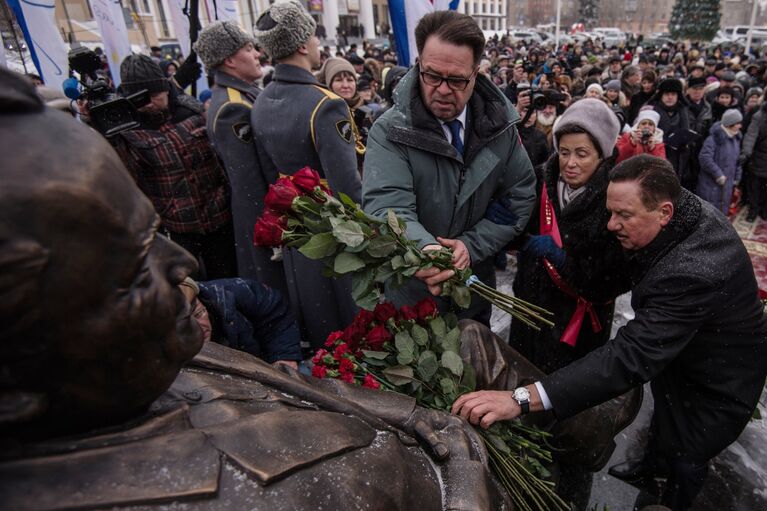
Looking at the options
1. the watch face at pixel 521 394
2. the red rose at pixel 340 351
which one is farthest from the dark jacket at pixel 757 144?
the red rose at pixel 340 351

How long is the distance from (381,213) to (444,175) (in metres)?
0.36

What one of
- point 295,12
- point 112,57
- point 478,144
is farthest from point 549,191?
point 112,57

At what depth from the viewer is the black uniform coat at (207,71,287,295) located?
123 inches

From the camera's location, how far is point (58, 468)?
2.24 ft

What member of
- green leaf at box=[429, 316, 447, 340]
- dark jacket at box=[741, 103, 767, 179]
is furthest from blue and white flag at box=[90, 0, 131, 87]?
dark jacket at box=[741, 103, 767, 179]

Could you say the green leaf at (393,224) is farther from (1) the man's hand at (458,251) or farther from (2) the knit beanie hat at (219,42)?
(2) the knit beanie hat at (219,42)

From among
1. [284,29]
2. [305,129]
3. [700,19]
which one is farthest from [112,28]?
[700,19]

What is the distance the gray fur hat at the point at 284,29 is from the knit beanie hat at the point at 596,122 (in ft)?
5.22

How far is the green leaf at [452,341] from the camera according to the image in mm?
1735

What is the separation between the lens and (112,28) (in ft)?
20.0

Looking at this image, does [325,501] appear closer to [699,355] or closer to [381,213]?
[381,213]

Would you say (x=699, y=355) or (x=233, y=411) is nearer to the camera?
(x=233, y=411)

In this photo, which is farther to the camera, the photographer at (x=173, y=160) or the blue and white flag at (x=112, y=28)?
the blue and white flag at (x=112, y=28)

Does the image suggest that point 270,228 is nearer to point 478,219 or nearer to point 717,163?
point 478,219
